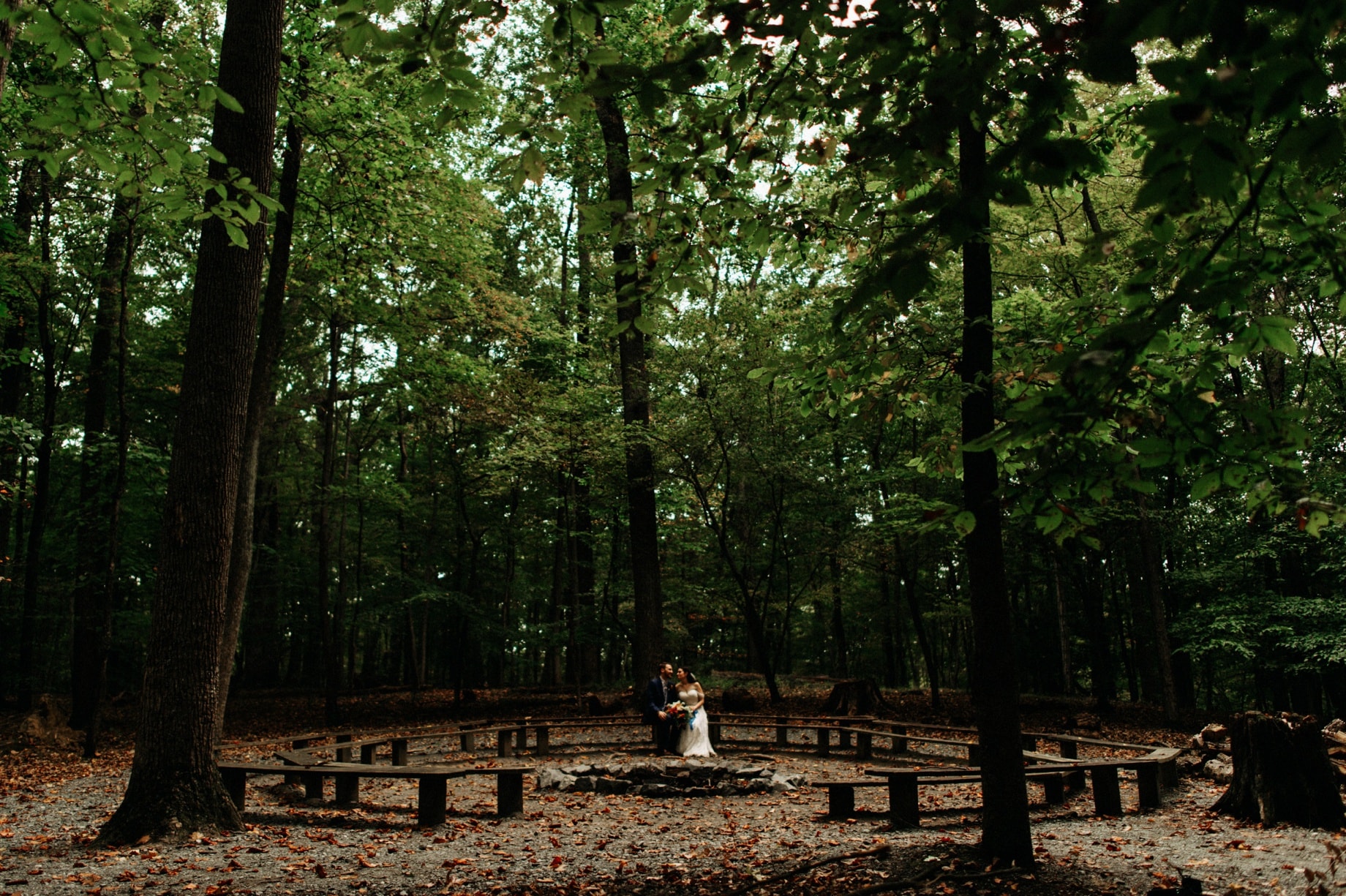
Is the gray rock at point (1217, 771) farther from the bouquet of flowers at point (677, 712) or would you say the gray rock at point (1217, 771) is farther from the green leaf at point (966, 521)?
the green leaf at point (966, 521)

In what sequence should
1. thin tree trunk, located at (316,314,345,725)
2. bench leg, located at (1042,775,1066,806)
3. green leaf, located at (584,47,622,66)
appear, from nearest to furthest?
green leaf, located at (584,47,622,66), bench leg, located at (1042,775,1066,806), thin tree trunk, located at (316,314,345,725)

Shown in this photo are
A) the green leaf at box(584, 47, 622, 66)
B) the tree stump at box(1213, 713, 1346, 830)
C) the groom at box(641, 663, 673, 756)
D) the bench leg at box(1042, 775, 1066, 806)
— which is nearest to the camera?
the green leaf at box(584, 47, 622, 66)

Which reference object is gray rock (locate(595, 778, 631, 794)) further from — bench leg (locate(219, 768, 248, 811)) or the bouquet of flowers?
bench leg (locate(219, 768, 248, 811))

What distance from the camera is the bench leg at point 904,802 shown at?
6.20 metres

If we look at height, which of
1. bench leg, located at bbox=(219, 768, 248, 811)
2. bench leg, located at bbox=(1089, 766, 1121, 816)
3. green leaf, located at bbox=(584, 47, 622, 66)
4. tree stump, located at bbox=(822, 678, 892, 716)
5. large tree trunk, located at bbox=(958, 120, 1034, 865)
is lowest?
tree stump, located at bbox=(822, 678, 892, 716)

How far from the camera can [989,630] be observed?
15.1 ft

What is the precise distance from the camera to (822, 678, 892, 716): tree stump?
14414 mm

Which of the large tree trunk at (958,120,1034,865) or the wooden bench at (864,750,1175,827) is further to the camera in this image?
the wooden bench at (864,750,1175,827)

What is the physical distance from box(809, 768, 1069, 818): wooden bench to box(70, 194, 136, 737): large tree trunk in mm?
10645

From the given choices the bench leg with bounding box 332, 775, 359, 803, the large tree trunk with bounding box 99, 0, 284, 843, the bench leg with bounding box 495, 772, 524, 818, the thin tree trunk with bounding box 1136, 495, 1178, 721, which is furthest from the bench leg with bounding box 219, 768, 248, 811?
the thin tree trunk with bounding box 1136, 495, 1178, 721

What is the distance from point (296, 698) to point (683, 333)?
1370 centimetres

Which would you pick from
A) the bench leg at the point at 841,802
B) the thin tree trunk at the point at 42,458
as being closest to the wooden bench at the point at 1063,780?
the bench leg at the point at 841,802

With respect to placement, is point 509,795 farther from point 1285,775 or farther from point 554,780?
point 1285,775

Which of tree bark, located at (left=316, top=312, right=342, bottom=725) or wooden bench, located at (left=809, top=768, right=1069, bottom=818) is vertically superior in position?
tree bark, located at (left=316, top=312, right=342, bottom=725)
